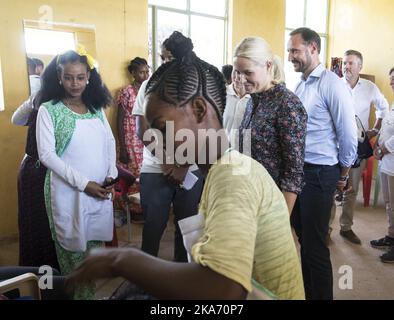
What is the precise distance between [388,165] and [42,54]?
3.36 meters

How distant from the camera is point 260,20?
5.35 meters

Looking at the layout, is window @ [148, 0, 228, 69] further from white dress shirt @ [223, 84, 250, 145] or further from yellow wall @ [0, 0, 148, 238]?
white dress shirt @ [223, 84, 250, 145]

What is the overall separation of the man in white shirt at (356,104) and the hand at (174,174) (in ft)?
6.39

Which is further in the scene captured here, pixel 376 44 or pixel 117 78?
pixel 376 44

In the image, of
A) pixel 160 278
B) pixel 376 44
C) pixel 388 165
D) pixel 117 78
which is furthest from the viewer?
pixel 376 44

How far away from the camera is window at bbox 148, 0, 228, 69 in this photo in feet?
15.2

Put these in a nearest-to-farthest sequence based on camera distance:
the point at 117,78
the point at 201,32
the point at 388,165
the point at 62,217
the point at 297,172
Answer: the point at 297,172 < the point at 62,217 < the point at 388,165 < the point at 117,78 < the point at 201,32

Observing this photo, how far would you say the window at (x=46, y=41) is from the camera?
3.43m

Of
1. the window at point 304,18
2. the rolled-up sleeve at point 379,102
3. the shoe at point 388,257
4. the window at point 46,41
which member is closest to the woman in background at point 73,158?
the window at point 46,41

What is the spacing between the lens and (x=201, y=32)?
5125mm

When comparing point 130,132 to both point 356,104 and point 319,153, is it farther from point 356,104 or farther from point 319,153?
point 356,104
